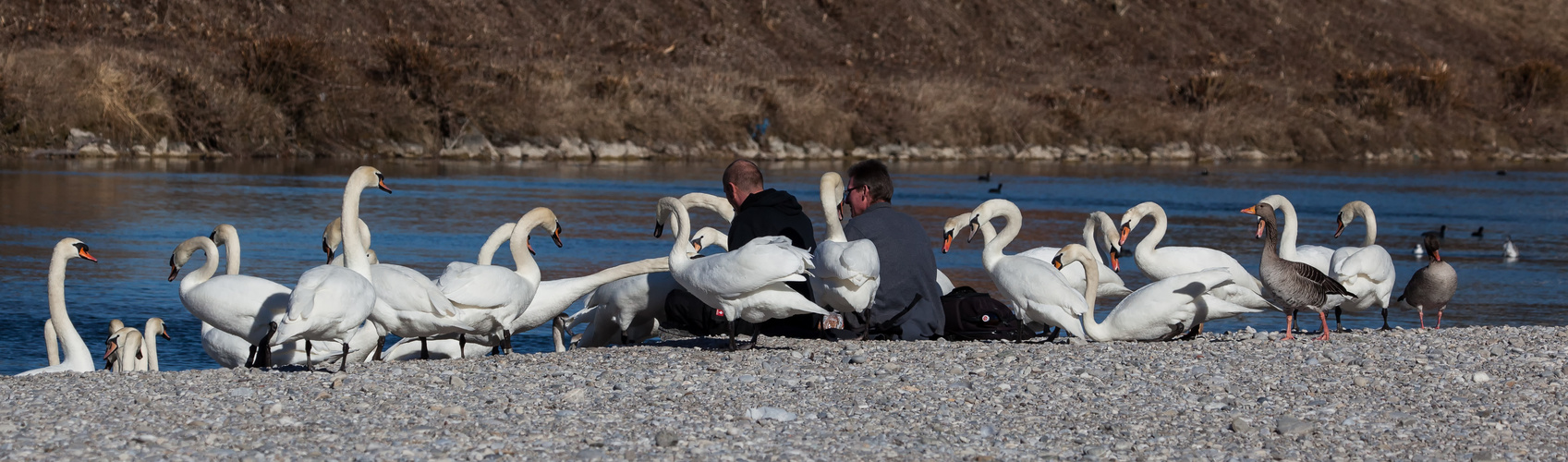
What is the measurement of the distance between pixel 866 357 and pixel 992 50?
53.2 metres

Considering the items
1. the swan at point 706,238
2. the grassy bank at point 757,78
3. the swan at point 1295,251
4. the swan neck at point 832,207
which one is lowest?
the swan at point 706,238

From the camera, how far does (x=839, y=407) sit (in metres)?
6.28

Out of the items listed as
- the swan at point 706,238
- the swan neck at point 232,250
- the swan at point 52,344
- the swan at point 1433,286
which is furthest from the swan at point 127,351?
the swan at point 1433,286

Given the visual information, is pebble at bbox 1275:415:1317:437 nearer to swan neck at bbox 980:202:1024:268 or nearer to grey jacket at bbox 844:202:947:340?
grey jacket at bbox 844:202:947:340

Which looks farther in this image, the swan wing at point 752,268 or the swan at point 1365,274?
the swan at point 1365,274

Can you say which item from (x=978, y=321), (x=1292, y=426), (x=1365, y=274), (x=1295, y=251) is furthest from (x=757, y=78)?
(x=1292, y=426)

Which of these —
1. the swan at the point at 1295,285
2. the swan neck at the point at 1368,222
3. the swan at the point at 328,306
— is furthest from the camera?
the swan neck at the point at 1368,222

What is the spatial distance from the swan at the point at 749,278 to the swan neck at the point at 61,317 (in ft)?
10.5

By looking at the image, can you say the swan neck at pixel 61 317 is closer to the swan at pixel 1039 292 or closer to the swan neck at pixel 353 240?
the swan neck at pixel 353 240

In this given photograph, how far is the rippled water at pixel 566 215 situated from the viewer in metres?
12.3

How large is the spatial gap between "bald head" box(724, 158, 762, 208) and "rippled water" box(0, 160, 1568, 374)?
1.87 metres

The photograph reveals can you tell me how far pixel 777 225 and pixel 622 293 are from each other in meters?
0.95

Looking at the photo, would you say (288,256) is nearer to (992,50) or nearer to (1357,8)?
(992,50)

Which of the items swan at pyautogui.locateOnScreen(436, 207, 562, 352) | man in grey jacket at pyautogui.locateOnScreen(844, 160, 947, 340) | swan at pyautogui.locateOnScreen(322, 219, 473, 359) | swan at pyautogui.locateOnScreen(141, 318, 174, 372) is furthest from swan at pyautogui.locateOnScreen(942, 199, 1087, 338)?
swan at pyautogui.locateOnScreen(141, 318, 174, 372)
